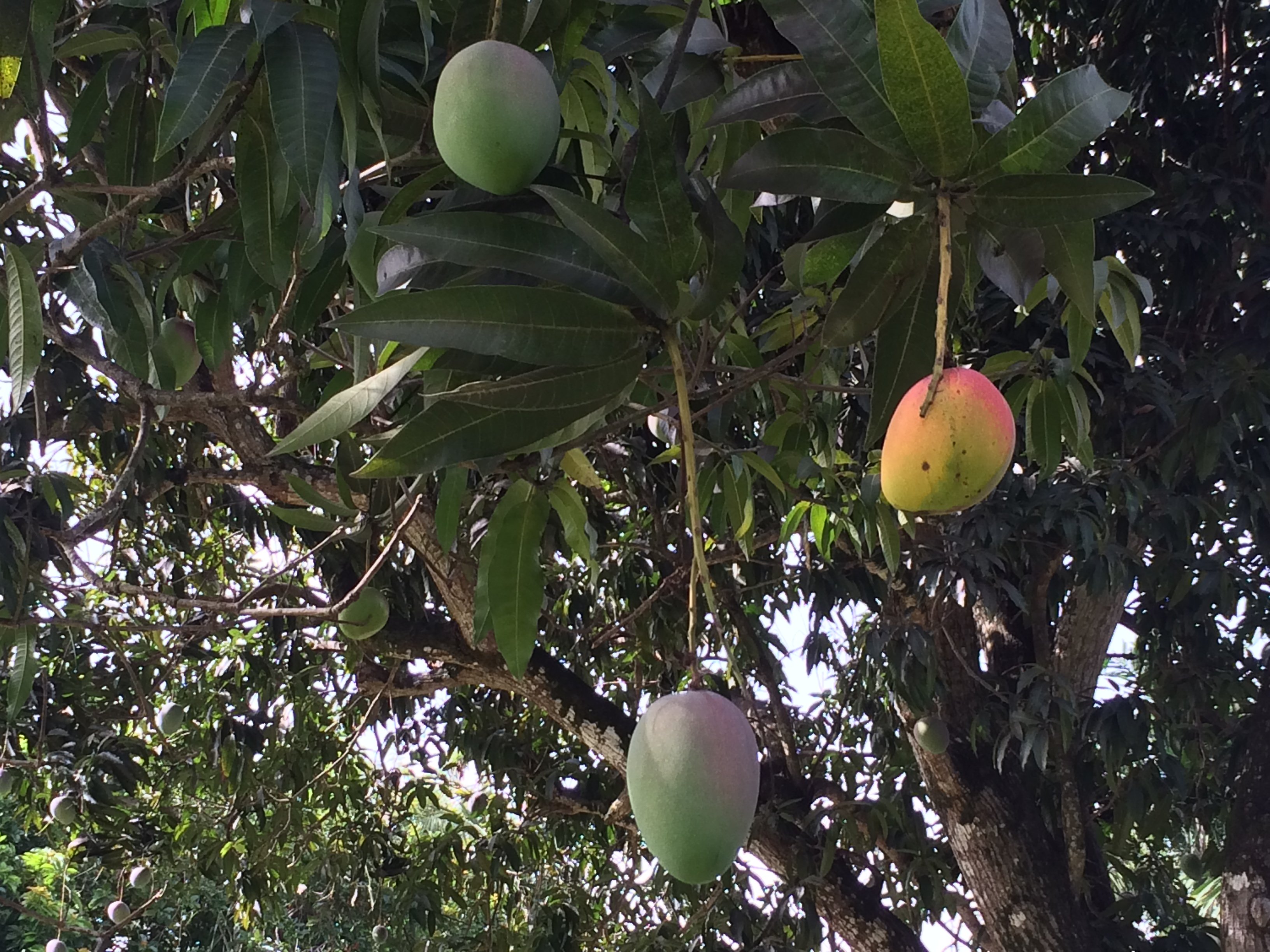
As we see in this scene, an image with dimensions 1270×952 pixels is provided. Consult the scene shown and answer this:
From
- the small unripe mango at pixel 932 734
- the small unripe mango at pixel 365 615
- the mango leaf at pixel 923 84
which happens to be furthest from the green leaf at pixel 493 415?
the small unripe mango at pixel 932 734

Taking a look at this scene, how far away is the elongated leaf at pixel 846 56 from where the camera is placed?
0.88 m

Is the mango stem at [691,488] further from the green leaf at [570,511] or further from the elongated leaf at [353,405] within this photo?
the green leaf at [570,511]

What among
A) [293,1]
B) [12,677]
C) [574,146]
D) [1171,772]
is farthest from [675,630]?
[293,1]

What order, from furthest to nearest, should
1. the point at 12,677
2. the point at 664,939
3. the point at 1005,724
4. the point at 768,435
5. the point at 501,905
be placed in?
the point at 501,905 → the point at 664,939 → the point at 1005,724 → the point at 12,677 → the point at 768,435

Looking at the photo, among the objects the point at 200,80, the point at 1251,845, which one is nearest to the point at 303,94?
the point at 200,80

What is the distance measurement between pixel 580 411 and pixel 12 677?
2048 mm

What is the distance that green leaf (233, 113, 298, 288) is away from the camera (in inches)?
48.4

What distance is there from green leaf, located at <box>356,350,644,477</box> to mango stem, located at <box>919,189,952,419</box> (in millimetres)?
247

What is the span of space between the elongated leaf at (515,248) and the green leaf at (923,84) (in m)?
0.26

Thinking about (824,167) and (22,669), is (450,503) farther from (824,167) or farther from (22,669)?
(22,669)

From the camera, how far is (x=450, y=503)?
1533 millimetres

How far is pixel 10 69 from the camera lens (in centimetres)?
120

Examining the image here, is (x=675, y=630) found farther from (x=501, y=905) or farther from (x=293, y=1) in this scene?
(x=293, y=1)

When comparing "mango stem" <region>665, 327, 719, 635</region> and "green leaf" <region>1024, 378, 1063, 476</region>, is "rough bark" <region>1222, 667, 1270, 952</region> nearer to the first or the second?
"green leaf" <region>1024, 378, 1063, 476</region>
